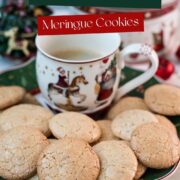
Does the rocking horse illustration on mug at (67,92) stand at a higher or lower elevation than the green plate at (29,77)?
higher

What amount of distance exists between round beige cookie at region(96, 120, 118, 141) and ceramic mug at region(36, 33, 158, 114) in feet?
0.15

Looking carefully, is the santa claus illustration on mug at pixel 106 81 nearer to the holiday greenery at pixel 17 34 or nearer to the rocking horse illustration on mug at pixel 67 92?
the rocking horse illustration on mug at pixel 67 92

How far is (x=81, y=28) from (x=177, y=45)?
457 millimetres

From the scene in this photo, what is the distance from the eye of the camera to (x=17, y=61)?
0.90 meters

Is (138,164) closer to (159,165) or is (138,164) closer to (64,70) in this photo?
(159,165)

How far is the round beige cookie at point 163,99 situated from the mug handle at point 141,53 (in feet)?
0.08

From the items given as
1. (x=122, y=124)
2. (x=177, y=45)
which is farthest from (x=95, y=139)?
(x=177, y=45)

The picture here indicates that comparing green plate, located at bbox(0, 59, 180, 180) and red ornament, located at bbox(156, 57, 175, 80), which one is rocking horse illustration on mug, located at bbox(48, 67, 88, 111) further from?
red ornament, located at bbox(156, 57, 175, 80)

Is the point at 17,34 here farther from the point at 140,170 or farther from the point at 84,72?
the point at 140,170

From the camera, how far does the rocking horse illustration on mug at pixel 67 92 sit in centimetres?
68

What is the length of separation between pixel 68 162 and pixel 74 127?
85 millimetres

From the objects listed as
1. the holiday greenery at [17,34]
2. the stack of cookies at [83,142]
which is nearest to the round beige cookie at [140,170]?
the stack of cookies at [83,142]

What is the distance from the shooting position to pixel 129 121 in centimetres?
67

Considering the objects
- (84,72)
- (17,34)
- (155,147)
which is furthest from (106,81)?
(17,34)
